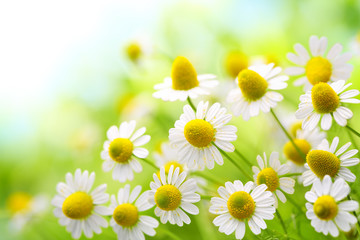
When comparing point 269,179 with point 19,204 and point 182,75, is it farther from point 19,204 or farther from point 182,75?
point 19,204

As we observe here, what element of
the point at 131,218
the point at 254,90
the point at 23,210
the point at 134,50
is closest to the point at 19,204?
the point at 23,210

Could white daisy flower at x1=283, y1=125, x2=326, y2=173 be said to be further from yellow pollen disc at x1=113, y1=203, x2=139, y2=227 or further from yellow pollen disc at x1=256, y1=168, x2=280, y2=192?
yellow pollen disc at x1=113, y1=203, x2=139, y2=227

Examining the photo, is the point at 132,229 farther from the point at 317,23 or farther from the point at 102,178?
the point at 317,23

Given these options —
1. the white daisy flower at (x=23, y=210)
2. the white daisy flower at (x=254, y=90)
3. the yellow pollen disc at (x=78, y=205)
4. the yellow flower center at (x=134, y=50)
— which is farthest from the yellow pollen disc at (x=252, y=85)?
the white daisy flower at (x=23, y=210)

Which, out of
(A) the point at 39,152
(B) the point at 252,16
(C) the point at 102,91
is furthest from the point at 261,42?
(A) the point at 39,152

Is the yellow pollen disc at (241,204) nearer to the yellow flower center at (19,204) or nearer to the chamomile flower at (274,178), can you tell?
the chamomile flower at (274,178)

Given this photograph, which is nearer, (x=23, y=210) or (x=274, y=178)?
(x=274, y=178)

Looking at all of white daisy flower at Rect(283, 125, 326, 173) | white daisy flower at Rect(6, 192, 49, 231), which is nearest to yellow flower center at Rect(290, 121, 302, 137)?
white daisy flower at Rect(283, 125, 326, 173)
